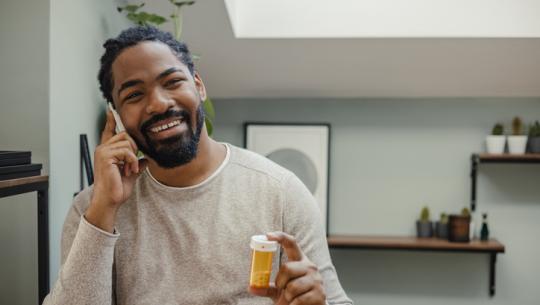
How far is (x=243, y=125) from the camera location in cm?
304

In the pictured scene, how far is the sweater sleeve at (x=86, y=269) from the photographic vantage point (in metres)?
1.05

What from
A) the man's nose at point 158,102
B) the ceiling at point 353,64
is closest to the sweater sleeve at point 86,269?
the man's nose at point 158,102

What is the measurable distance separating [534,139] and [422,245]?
83 cm

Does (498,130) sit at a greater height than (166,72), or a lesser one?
lesser

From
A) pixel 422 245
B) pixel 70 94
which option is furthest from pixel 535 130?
pixel 70 94

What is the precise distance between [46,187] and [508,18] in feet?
6.47

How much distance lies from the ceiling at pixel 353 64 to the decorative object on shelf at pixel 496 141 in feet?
0.67

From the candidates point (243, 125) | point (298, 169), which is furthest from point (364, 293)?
point (243, 125)

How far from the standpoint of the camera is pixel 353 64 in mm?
2572

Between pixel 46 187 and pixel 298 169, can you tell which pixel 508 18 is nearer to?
pixel 298 169

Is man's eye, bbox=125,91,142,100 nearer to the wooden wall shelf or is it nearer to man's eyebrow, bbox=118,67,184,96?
man's eyebrow, bbox=118,67,184,96

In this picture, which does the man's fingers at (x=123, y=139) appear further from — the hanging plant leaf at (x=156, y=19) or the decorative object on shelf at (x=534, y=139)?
the decorative object on shelf at (x=534, y=139)

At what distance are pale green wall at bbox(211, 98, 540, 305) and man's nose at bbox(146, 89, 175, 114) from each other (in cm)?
186

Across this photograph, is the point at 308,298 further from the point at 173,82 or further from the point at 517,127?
the point at 517,127
